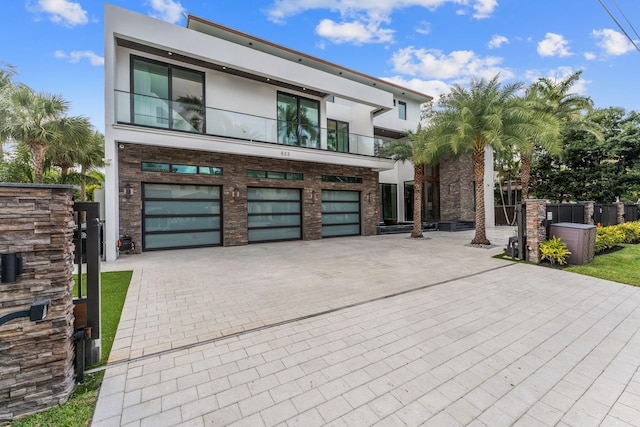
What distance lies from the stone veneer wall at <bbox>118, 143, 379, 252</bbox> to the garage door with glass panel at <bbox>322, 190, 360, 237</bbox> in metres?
0.34

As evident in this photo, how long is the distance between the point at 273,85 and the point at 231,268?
9252 millimetres

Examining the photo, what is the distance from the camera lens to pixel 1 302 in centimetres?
210

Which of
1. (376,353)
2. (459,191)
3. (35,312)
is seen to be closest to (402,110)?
(459,191)

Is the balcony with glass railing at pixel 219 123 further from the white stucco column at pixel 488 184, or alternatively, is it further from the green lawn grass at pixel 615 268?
the white stucco column at pixel 488 184

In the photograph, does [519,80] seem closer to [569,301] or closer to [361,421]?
[569,301]

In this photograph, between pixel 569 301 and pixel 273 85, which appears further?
pixel 273 85

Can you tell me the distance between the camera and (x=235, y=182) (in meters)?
11.9

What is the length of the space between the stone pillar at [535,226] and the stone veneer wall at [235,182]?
858 centimetres

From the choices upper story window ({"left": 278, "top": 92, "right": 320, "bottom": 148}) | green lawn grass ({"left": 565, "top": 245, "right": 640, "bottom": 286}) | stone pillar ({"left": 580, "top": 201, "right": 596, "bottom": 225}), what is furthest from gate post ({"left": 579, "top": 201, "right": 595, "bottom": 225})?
upper story window ({"left": 278, "top": 92, "right": 320, "bottom": 148})

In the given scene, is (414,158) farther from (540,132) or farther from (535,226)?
(535,226)

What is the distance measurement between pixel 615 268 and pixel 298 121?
12.5 metres

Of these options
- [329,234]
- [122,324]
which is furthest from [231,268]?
[329,234]

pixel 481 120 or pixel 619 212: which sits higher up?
pixel 481 120

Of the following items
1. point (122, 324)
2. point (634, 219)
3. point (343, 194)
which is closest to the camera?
point (122, 324)
